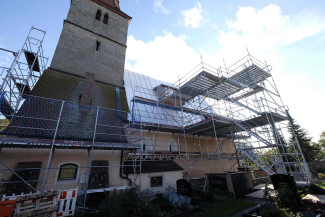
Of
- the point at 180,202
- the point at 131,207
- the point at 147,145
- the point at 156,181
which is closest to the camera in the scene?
the point at 131,207

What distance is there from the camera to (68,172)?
8.77m

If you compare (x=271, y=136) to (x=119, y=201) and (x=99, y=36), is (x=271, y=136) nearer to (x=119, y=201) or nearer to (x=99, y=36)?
(x=119, y=201)

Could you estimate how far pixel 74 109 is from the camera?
9859 millimetres

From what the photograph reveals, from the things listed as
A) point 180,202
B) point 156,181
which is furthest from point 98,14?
point 180,202

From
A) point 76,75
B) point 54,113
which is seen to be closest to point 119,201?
point 54,113

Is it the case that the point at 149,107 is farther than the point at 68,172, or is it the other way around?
the point at 149,107

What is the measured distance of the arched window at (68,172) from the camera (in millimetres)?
8578

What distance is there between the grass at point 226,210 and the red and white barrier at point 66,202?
20.5ft

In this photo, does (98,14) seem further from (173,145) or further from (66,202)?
(66,202)

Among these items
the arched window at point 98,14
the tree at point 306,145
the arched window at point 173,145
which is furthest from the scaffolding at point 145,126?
the tree at point 306,145

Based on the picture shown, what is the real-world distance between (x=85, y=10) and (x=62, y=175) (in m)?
A: 16.0

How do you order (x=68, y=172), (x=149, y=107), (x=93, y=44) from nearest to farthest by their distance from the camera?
(x=68, y=172), (x=93, y=44), (x=149, y=107)

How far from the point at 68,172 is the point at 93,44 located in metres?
12.0

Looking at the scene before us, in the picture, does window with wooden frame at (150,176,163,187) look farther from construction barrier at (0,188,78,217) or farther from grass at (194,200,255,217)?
construction barrier at (0,188,78,217)
